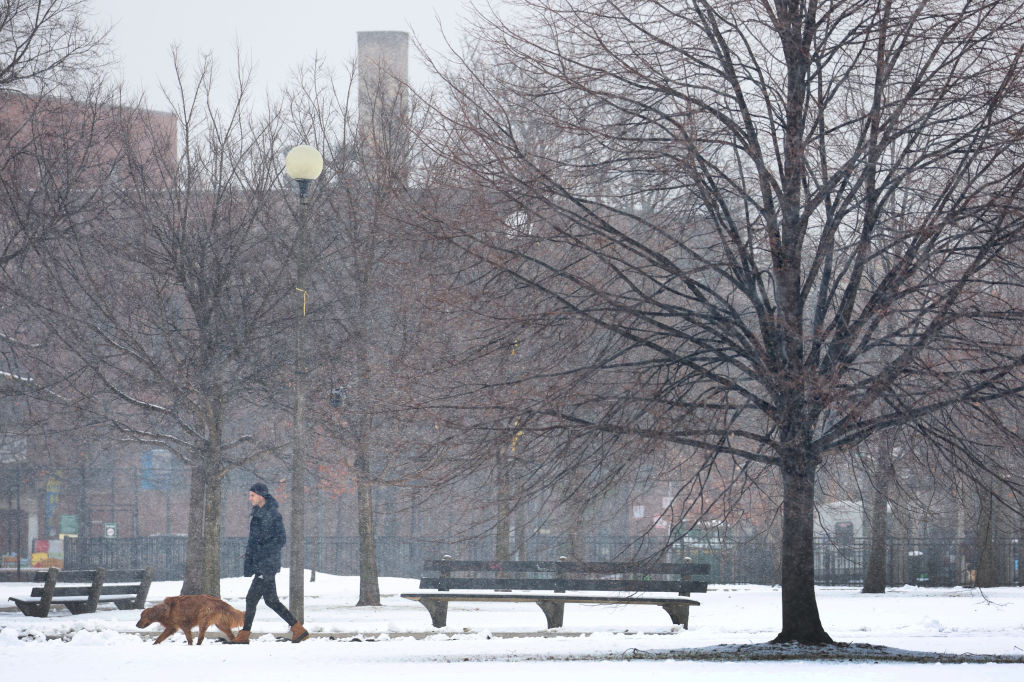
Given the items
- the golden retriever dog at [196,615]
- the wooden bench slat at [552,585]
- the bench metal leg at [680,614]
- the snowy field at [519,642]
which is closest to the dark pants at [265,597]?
the golden retriever dog at [196,615]

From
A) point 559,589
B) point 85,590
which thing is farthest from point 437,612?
point 85,590

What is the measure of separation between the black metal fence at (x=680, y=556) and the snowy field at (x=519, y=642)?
219cm

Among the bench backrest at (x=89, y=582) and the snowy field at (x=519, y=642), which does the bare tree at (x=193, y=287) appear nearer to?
the bench backrest at (x=89, y=582)

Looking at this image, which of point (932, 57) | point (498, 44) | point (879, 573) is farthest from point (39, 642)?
point (879, 573)

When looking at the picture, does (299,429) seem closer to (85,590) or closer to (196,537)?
(85,590)

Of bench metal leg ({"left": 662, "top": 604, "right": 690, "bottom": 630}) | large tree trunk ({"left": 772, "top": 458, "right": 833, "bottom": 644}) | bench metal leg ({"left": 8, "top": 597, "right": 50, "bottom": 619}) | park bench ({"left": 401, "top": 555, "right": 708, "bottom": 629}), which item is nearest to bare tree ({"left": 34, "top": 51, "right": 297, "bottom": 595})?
bench metal leg ({"left": 8, "top": 597, "right": 50, "bottom": 619})

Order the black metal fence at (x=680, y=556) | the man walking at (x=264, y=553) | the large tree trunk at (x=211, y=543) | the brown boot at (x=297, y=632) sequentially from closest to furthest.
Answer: the man walking at (x=264, y=553), the brown boot at (x=297, y=632), the large tree trunk at (x=211, y=543), the black metal fence at (x=680, y=556)

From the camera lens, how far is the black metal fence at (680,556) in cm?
2577

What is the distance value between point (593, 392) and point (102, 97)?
1393cm

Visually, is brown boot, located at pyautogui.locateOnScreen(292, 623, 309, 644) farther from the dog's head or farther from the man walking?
the dog's head

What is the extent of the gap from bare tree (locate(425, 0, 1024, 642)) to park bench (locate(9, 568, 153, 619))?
33.5 ft

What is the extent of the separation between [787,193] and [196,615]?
7702mm

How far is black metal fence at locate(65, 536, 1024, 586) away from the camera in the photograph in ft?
84.5

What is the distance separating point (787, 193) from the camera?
10.8 meters
